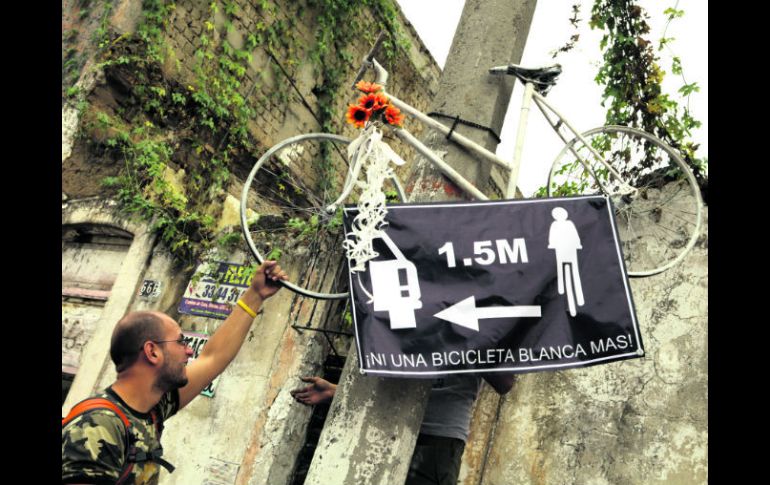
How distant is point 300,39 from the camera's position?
10.3m

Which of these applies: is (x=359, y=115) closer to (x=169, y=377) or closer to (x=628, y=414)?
(x=169, y=377)

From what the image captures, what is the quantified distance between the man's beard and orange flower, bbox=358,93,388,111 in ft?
5.29

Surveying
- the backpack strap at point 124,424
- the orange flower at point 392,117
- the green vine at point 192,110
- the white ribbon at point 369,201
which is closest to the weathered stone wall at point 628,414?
the white ribbon at point 369,201

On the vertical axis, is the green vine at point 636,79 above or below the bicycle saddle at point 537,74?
above

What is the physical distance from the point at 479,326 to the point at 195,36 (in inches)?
310

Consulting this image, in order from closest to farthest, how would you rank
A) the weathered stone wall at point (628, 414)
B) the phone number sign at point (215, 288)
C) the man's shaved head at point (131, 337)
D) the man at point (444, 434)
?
the man's shaved head at point (131, 337) < the man at point (444, 434) < the weathered stone wall at point (628, 414) < the phone number sign at point (215, 288)

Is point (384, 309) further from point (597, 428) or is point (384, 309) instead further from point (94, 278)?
point (94, 278)

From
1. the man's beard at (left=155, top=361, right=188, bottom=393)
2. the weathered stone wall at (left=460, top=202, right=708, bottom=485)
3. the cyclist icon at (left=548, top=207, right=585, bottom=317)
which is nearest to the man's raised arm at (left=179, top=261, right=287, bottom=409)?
the man's beard at (left=155, top=361, right=188, bottom=393)

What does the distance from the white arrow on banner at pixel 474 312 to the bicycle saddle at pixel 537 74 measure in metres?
1.37

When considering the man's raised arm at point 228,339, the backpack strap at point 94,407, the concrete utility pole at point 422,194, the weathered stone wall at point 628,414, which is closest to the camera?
the backpack strap at point 94,407

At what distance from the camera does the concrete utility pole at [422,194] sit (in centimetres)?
268

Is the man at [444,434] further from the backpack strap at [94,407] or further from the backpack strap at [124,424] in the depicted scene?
the backpack strap at [94,407]
